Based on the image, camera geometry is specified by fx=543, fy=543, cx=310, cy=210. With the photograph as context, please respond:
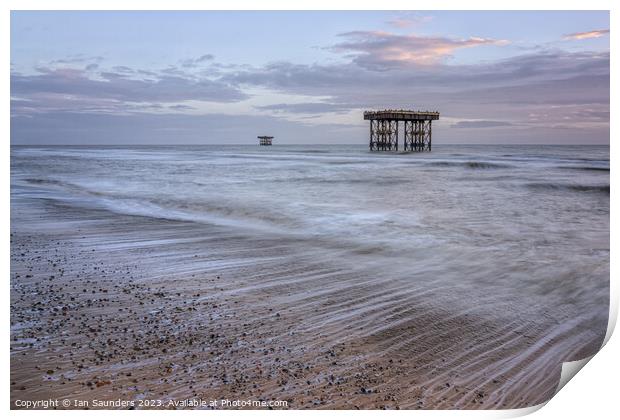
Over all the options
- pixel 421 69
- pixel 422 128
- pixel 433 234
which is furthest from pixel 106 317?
pixel 422 128

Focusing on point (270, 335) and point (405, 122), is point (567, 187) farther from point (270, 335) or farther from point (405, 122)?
point (405, 122)

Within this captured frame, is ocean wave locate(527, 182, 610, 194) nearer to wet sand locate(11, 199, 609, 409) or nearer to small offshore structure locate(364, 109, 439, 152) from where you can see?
wet sand locate(11, 199, 609, 409)

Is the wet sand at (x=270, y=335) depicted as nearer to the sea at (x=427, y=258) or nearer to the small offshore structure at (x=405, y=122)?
the sea at (x=427, y=258)

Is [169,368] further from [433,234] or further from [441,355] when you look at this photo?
[433,234]

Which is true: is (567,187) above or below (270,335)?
above

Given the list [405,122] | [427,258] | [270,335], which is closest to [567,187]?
[427,258]

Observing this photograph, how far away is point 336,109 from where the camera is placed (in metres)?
8.37

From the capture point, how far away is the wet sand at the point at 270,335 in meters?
2.83

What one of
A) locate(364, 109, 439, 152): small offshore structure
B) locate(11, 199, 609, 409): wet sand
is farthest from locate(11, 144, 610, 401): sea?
locate(364, 109, 439, 152): small offshore structure

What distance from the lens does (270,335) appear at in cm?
332

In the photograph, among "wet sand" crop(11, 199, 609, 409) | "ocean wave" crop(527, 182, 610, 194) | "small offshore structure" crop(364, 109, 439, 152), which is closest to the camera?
"wet sand" crop(11, 199, 609, 409)

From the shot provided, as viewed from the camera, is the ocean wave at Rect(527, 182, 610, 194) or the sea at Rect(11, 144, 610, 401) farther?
the ocean wave at Rect(527, 182, 610, 194)

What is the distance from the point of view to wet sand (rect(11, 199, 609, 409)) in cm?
283

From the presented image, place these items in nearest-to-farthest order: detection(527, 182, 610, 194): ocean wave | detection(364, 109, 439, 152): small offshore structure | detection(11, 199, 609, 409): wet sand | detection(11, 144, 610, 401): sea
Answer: detection(11, 199, 609, 409): wet sand, detection(11, 144, 610, 401): sea, detection(527, 182, 610, 194): ocean wave, detection(364, 109, 439, 152): small offshore structure
